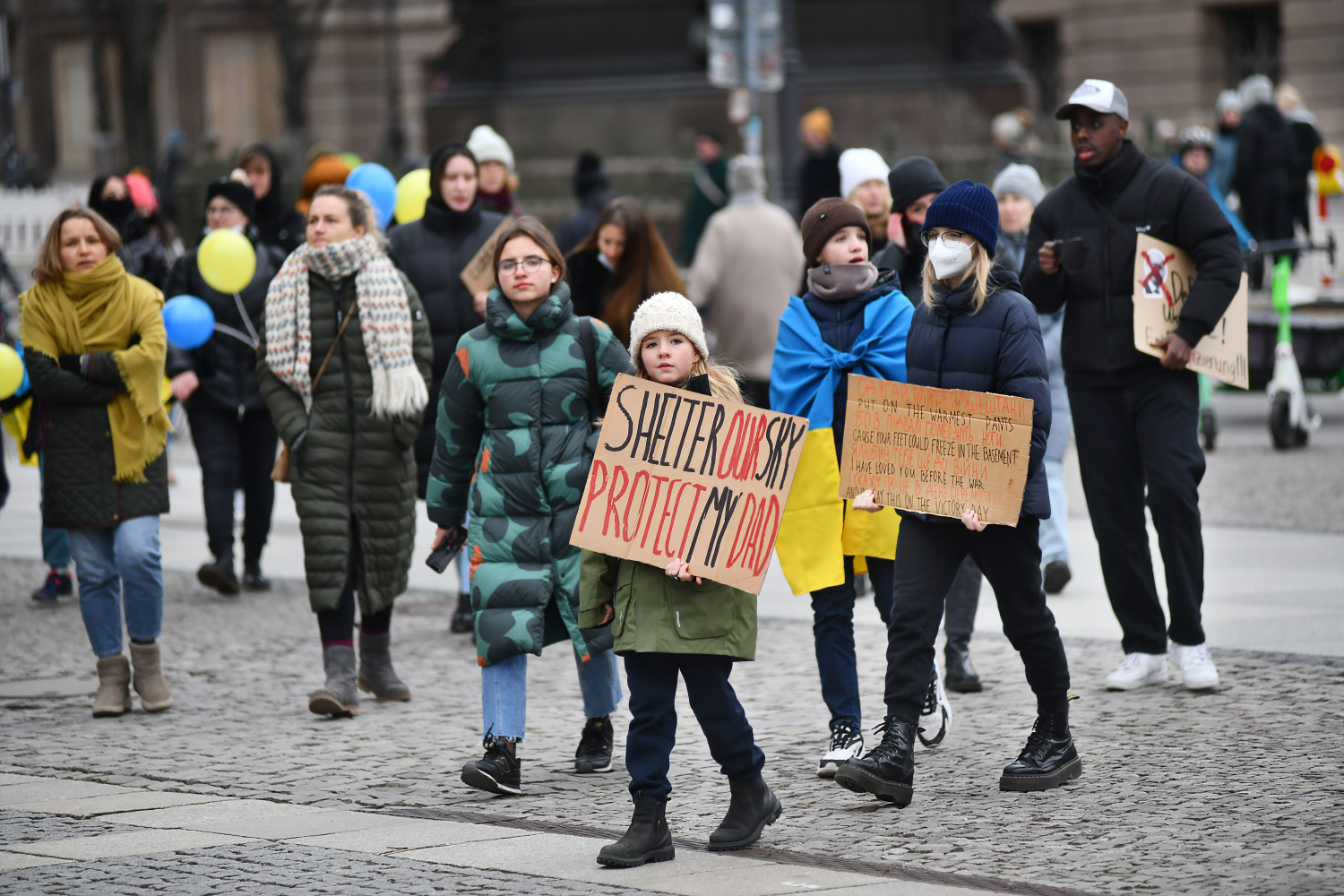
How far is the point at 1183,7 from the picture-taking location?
35750 millimetres

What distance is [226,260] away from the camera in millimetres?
9805

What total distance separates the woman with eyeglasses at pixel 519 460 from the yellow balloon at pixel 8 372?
8.66 ft

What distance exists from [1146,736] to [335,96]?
138 ft

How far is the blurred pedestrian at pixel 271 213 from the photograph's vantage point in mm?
10766

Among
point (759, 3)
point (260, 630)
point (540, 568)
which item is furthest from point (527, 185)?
point (540, 568)

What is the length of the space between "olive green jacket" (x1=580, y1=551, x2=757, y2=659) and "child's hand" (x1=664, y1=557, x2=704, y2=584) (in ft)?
0.20

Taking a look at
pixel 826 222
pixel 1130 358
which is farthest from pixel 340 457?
pixel 1130 358

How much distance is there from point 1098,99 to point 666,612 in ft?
9.43

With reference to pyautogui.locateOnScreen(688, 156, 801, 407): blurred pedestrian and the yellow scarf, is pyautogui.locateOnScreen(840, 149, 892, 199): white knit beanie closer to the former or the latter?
the yellow scarf

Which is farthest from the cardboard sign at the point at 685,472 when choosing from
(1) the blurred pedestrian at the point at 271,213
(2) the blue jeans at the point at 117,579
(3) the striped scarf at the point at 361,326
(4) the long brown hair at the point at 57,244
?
(1) the blurred pedestrian at the point at 271,213

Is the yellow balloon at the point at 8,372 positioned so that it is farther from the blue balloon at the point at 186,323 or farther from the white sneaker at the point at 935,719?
the white sneaker at the point at 935,719

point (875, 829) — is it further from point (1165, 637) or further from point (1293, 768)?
point (1165, 637)

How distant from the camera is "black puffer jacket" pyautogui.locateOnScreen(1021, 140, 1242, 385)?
24.8 feet

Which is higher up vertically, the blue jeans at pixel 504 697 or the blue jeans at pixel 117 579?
the blue jeans at pixel 117 579
